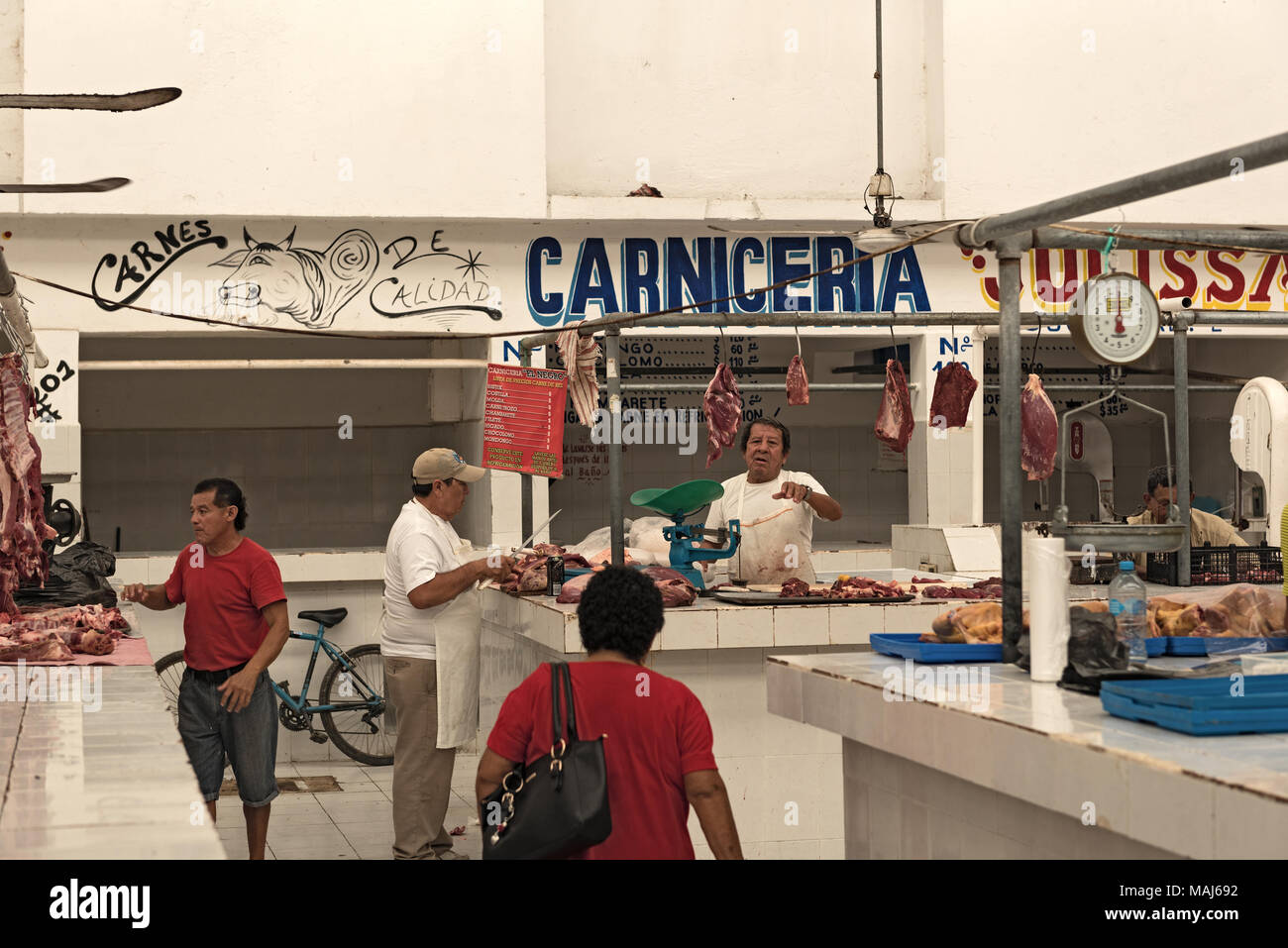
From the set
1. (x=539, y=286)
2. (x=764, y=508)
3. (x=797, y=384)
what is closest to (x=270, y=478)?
(x=539, y=286)

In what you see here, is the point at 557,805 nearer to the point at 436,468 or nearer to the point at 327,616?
the point at 436,468

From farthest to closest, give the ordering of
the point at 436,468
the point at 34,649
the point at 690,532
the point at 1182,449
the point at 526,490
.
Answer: the point at 526,490 → the point at 1182,449 → the point at 690,532 → the point at 436,468 → the point at 34,649

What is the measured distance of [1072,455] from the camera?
42.2ft

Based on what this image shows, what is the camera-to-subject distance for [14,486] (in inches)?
262

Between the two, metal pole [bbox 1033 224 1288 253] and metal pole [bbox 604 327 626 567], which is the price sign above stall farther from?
metal pole [bbox 1033 224 1288 253]

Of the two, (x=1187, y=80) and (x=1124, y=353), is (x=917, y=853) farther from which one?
(x=1187, y=80)

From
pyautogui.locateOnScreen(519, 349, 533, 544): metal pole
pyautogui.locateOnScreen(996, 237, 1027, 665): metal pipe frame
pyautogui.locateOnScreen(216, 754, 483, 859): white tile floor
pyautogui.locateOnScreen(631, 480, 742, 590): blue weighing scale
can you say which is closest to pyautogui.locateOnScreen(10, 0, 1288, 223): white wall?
pyautogui.locateOnScreen(519, 349, 533, 544): metal pole

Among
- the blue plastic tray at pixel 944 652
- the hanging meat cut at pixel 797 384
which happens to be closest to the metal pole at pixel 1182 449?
the hanging meat cut at pixel 797 384

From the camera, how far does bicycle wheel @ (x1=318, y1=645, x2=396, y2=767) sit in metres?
10.6

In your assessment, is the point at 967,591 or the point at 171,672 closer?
the point at 967,591

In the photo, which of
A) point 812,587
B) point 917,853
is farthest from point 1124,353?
point 812,587

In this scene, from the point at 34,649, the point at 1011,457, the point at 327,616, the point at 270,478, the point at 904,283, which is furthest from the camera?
A: the point at 270,478

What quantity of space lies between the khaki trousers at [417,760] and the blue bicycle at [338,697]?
358cm

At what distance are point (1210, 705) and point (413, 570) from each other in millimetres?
4378
